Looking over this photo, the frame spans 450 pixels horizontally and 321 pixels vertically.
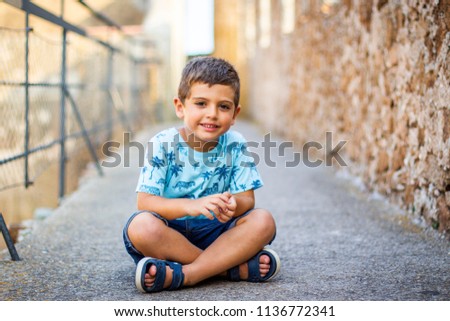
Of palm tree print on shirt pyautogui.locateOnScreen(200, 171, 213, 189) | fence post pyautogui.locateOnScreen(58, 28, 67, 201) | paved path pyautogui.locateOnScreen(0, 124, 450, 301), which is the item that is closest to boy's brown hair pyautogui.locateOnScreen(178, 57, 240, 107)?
palm tree print on shirt pyautogui.locateOnScreen(200, 171, 213, 189)

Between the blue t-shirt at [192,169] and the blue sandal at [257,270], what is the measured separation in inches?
9.4

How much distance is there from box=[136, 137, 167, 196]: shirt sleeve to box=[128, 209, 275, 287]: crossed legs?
0.34 ft

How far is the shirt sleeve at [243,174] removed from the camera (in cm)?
214

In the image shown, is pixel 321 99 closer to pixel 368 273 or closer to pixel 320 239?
pixel 320 239

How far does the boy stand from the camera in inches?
77.4

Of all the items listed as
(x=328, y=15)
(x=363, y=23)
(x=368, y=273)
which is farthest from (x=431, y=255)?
(x=328, y=15)

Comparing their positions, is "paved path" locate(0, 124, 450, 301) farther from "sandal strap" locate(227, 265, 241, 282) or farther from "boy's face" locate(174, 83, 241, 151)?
"boy's face" locate(174, 83, 241, 151)

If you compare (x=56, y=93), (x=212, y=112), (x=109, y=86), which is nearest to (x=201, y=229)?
(x=212, y=112)

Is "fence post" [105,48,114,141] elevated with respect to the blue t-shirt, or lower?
elevated

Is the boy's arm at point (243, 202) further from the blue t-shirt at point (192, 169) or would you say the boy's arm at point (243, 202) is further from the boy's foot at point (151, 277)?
the boy's foot at point (151, 277)

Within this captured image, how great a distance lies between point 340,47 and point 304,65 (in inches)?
62.5

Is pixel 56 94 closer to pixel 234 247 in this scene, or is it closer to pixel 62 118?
pixel 62 118

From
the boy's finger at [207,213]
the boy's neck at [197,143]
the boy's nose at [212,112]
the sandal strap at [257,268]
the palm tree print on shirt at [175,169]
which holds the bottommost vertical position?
the sandal strap at [257,268]

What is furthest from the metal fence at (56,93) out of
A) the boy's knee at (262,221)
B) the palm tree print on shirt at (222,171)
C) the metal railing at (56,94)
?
the boy's knee at (262,221)
